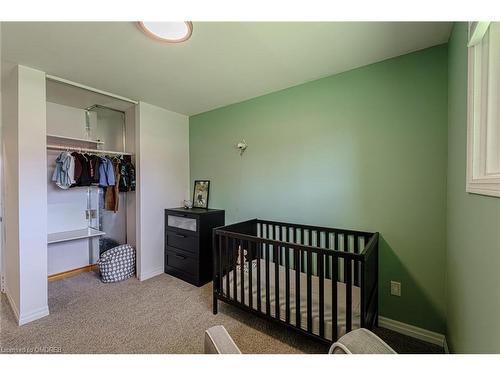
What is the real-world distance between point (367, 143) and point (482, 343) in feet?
4.69

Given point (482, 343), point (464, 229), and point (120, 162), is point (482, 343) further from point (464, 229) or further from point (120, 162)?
point (120, 162)

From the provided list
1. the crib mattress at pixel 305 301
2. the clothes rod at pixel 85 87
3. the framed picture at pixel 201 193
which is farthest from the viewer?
the framed picture at pixel 201 193

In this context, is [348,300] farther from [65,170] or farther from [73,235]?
[73,235]

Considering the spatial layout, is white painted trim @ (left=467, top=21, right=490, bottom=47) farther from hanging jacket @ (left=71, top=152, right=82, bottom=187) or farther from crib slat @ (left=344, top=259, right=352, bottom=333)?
hanging jacket @ (left=71, top=152, right=82, bottom=187)

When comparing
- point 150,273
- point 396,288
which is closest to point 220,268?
point 150,273

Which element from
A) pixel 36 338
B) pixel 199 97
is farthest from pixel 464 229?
pixel 36 338

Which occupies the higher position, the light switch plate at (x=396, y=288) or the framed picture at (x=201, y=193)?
the framed picture at (x=201, y=193)

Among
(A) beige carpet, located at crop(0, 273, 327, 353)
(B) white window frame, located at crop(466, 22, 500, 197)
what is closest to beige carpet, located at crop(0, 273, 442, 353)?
(A) beige carpet, located at crop(0, 273, 327, 353)

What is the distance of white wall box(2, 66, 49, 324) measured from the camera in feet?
5.98

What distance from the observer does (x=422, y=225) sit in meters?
1.64

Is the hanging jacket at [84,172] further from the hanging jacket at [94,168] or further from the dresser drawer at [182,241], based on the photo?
the dresser drawer at [182,241]

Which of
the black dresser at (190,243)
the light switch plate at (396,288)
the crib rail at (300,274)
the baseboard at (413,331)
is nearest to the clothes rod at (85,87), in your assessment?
the black dresser at (190,243)

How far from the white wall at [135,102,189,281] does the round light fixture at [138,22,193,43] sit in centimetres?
145

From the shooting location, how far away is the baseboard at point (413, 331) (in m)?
1.59
